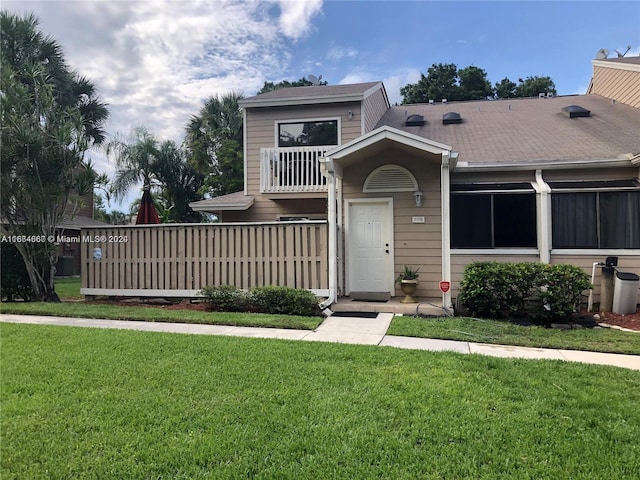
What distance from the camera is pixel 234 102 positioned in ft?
73.3

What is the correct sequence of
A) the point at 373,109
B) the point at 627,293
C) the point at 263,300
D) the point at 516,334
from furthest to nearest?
the point at 373,109
the point at 263,300
the point at 627,293
the point at 516,334

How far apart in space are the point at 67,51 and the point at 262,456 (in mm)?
19022

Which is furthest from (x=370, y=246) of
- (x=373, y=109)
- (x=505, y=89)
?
(x=505, y=89)

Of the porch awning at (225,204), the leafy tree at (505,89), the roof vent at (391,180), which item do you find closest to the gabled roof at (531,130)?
the roof vent at (391,180)

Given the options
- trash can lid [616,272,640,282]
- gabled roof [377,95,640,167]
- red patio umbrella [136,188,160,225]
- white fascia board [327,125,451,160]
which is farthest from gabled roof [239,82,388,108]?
trash can lid [616,272,640,282]

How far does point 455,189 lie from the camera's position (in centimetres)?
905

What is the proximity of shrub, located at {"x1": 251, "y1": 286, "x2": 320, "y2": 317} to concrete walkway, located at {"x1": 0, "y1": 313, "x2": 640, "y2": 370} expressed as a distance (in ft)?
1.76

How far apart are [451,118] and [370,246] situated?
211 inches

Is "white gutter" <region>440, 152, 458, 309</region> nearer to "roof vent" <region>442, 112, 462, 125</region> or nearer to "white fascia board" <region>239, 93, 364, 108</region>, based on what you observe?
"white fascia board" <region>239, 93, 364, 108</region>

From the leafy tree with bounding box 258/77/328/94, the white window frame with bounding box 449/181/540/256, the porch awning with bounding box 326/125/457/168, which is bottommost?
the white window frame with bounding box 449/181/540/256

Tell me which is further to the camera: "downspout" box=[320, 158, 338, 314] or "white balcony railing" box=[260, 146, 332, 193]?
"white balcony railing" box=[260, 146, 332, 193]

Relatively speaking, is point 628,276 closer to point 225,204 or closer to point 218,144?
point 225,204

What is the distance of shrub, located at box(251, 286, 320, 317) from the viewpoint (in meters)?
7.95

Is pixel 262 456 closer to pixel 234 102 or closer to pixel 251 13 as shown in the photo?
pixel 251 13
